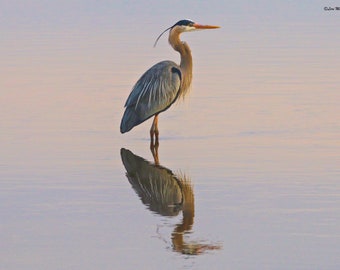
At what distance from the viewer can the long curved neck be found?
554 inches

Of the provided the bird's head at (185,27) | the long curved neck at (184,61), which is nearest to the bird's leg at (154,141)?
the long curved neck at (184,61)

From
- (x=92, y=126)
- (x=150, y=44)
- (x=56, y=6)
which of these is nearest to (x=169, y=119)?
(x=92, y=126)

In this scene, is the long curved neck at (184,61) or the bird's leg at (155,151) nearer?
the bird's leg at (155,151)

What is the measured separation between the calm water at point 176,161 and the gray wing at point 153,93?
276mm

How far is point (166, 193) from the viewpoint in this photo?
33.7 ft

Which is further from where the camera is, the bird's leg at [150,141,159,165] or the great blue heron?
the great blue heron

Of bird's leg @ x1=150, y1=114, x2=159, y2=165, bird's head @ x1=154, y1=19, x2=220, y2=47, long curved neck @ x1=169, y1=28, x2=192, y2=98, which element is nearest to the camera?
bird's leg @ x1=150, y1=114, x2=159, y2=165

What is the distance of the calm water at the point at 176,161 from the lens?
26.9 feet

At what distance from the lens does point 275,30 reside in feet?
83.6

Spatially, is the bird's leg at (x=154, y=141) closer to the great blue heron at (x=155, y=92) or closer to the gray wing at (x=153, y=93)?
the great blue heron at (x=155, y=92)

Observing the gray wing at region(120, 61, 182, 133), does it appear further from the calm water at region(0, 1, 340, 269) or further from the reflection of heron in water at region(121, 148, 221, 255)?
the reflection of heron in water at region(121, 148, 221, 255)

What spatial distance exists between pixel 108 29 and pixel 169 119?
12363 mm

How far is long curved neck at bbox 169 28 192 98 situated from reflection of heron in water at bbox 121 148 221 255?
204 cm

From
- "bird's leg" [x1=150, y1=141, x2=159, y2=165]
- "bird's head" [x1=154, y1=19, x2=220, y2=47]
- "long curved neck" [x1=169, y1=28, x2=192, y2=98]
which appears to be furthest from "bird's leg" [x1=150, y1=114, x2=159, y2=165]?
"bird's head" [x1=154, y1=19, x2=220, y2=47]
